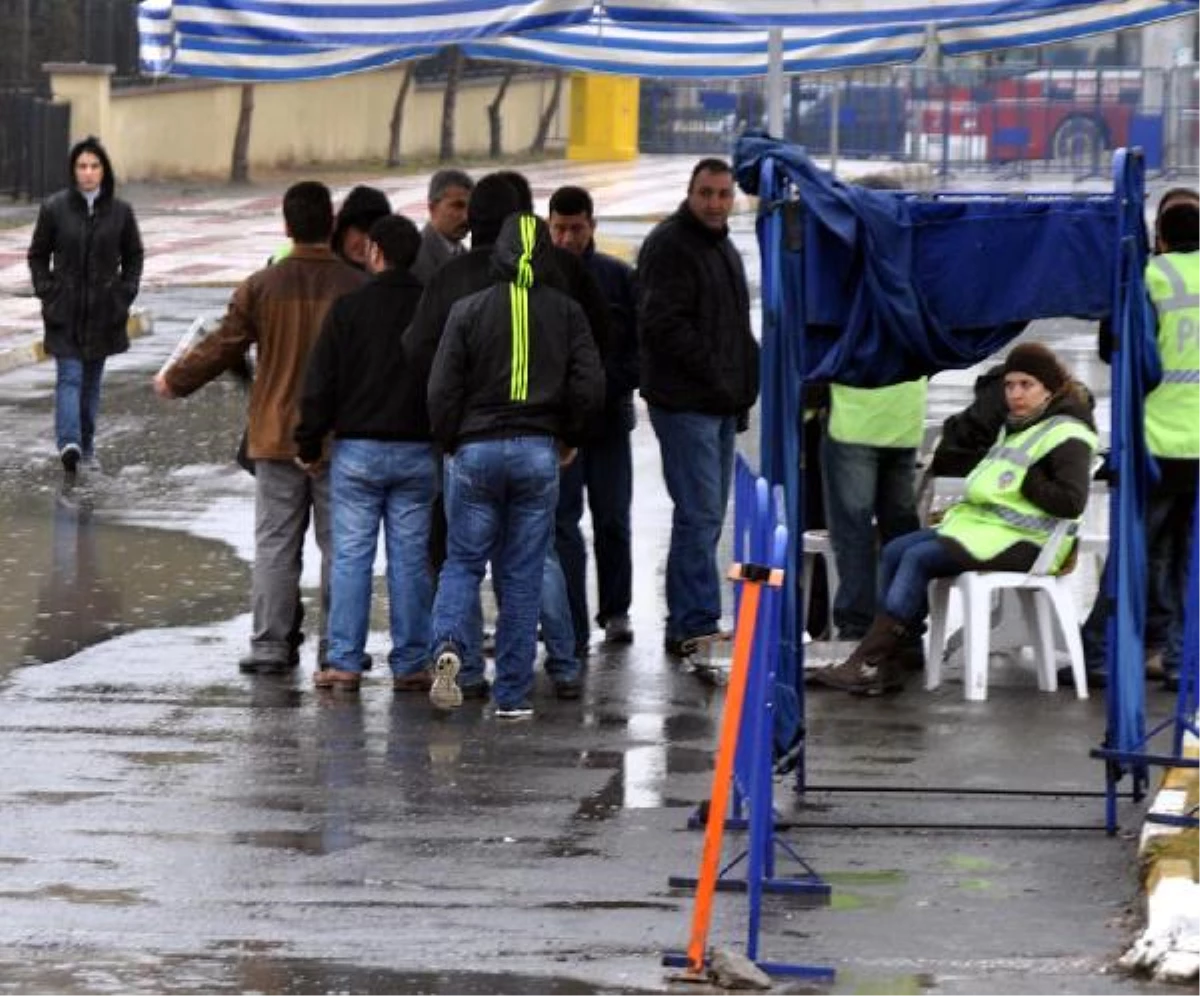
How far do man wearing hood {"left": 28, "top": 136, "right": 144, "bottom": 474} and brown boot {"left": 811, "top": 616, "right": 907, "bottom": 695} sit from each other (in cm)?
709

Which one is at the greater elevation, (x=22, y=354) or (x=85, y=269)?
(x=85, y=269)

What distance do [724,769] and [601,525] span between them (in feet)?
17.1

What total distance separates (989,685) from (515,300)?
240cm

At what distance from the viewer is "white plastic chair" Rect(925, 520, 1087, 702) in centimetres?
1145

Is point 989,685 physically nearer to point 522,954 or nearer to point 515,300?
point 515,300

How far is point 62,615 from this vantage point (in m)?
13.2

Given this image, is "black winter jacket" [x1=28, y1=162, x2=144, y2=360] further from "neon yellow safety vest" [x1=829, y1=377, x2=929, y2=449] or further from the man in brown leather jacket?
"neon yellow safety vest" [x1=829, y1=377, x2=929, y2=449]

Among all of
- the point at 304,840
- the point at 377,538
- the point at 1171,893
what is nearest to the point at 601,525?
the point at 377,538

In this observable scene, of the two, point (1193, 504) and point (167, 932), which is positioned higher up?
point (1193, 504)

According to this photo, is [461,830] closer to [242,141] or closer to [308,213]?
[308,213]

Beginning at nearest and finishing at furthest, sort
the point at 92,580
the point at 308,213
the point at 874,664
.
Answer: the point at 874,664
the point at 308,213
the point at 92,580

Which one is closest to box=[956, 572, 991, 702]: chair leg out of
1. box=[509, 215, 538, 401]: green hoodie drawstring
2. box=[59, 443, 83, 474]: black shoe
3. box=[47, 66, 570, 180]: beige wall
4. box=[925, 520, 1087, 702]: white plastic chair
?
A: box=[925, 520, 1087, 702]: white plastic chair

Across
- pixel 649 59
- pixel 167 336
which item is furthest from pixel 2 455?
pixel 167 336

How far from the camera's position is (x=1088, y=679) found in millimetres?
11727
